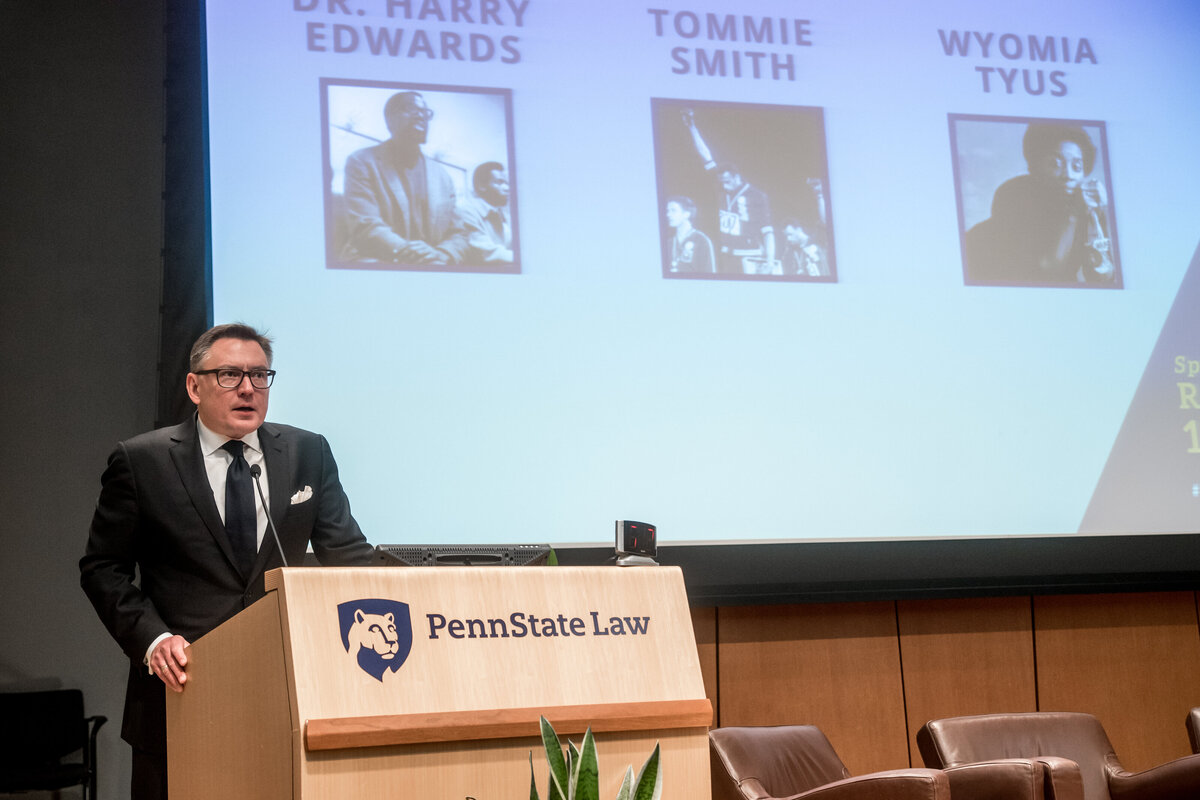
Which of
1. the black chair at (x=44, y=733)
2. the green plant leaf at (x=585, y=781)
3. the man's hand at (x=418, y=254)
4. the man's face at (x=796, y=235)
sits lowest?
the black chair at (x=44, y=733)

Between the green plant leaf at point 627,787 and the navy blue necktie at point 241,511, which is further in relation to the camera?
the navy blue necktie at point 241,511

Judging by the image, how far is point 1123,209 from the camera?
4.21 m

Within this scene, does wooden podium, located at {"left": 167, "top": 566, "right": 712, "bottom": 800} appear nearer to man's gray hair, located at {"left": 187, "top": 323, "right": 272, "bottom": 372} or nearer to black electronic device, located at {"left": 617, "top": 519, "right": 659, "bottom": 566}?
black electronic device, located at {"left": 617, "top": 519, "right": 659, "bottom": 566}

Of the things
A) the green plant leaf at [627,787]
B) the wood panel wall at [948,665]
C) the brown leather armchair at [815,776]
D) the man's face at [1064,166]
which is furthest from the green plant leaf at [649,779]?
the man's face at [1064,166]

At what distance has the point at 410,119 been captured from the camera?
365cm

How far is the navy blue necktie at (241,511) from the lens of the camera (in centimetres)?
248

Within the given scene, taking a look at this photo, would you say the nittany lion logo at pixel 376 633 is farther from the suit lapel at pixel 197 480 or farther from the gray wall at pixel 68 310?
the gray wall at pixel 68 310

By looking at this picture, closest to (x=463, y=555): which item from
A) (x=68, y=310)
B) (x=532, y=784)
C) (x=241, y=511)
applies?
(x=532, y=784)

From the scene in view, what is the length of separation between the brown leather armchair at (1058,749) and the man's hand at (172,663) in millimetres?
2349

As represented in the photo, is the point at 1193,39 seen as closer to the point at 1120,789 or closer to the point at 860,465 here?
the point at 860,465

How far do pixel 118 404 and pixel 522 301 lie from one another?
1.81m

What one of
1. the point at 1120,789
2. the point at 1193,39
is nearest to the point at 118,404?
the point at 1120,789

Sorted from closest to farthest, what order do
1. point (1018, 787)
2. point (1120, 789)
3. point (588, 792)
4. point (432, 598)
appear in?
point (588, 792)
point (432, 598)
point (1018, 787)
point (1120, 789)

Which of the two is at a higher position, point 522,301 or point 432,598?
point 522,301
